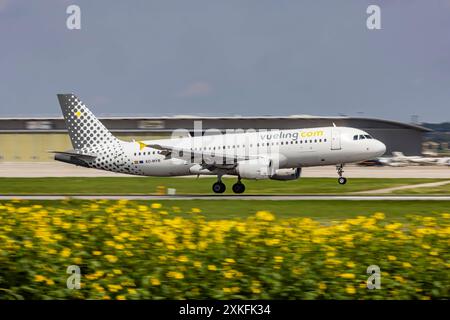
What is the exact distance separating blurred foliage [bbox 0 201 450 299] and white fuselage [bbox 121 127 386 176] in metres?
38.2

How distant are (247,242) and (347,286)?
1.89 m

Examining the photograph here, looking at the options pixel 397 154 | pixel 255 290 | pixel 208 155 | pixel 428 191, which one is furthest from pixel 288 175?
pixel 397 154

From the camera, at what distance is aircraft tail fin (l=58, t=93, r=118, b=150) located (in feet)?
183

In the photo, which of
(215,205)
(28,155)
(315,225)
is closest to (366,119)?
(28,155)

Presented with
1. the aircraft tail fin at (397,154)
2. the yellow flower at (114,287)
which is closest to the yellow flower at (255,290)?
the yellow flower at (114,287)

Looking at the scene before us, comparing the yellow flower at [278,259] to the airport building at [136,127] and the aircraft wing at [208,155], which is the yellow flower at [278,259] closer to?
the aircraft wing at [208,155]

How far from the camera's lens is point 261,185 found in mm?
63188

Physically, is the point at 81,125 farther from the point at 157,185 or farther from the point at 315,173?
the point at 315,173

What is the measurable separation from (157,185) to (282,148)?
18299mm

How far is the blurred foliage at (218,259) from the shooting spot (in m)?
10.1

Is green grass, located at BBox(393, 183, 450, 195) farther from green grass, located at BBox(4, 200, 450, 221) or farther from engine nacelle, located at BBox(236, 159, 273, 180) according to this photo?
green grass, located at BBox(4, 200, 450, 221)

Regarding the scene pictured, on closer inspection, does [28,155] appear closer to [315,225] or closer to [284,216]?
[284,216]

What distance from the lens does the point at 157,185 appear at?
65.6 metres

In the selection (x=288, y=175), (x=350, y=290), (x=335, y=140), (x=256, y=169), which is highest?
(x=335, y=140)
